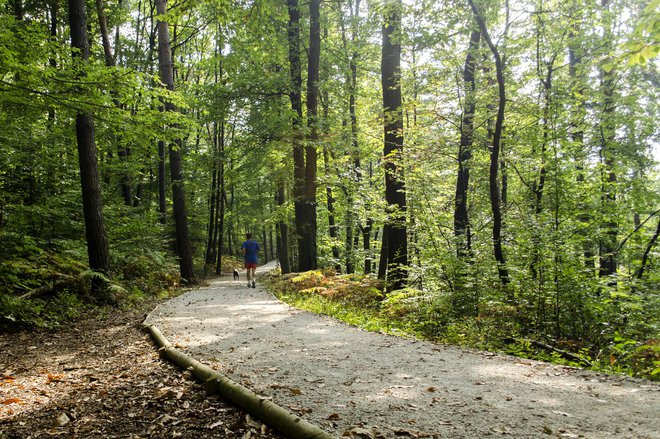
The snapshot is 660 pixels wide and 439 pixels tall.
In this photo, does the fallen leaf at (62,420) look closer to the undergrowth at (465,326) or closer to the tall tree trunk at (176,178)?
the undergrowth at (465,326)

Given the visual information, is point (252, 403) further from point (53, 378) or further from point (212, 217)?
point (212, 217)

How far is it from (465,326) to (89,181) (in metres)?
9.26

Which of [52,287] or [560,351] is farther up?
[52,287]

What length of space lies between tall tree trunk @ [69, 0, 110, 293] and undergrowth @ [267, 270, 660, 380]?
16.4 feet

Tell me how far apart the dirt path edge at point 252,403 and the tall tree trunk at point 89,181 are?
6014mm

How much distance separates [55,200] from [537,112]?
14.6 meters

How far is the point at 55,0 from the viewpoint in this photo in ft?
50.4

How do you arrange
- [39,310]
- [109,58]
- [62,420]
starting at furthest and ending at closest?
[109,58] → [39,310] → [62,420]

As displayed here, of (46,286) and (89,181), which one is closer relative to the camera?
(46,286)

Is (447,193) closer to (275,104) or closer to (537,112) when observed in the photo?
(537,112)

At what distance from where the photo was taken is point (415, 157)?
10547 mm

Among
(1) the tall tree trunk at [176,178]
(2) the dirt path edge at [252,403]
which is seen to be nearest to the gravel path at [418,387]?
(2) the dirt path edge at [252,403]

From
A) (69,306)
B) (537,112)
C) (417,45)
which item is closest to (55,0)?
(69,306)

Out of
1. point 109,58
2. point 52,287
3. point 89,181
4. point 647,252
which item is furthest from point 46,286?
point 647,252
